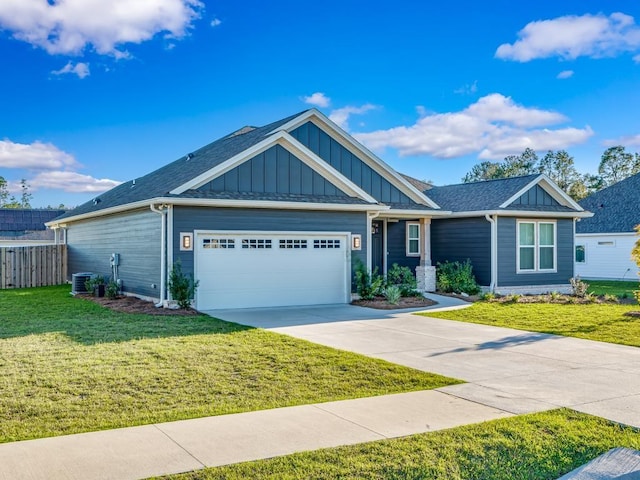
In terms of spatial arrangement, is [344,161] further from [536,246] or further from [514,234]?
[536,246]

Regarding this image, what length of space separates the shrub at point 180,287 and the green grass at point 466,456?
9.80 meters

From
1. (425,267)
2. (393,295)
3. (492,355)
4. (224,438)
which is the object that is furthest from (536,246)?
(224,438)

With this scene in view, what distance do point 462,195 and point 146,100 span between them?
1211 cm

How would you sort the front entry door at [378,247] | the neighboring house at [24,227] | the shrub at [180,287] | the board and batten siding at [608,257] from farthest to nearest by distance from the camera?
1. the neighboring house at [24,227]
2. the board and batten siding at [608,257]
3. the front entry door at [378,247]
4. the shrub at [180,287]

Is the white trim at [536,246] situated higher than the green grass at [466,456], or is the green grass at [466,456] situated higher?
the white trim at [536,246]

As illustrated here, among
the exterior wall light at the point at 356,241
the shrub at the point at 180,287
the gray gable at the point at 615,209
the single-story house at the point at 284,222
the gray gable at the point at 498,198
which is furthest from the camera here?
the gray gable at the point at 615,209

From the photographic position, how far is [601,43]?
18.5 metres

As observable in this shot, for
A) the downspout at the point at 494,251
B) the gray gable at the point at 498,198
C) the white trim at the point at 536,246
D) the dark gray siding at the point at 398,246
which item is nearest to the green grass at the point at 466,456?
the downspout at the point at 494,251

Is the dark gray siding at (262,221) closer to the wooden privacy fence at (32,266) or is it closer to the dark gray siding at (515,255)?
the dark gray siding at (515,255)

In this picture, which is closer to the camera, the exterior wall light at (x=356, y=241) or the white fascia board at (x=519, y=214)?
the exterior wall light at (x=356, y=241)

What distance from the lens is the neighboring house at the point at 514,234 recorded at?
20.1m

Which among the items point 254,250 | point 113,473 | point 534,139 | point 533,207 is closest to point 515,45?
point 533,207

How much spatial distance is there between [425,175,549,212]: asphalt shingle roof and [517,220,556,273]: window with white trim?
0.71 metres

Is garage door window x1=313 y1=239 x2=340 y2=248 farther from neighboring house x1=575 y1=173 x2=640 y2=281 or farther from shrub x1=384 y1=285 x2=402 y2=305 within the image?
neighboring house x1=575 y1=173 x2=640 y2=281
